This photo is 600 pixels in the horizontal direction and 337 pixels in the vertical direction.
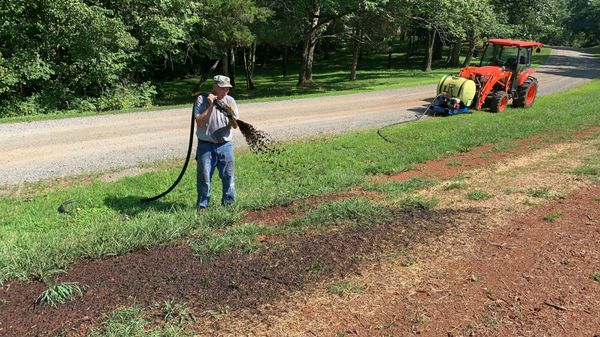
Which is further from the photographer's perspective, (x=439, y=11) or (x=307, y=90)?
(x=307, y=90)

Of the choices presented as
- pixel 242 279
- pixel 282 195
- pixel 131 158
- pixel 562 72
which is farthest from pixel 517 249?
pixel 562 72

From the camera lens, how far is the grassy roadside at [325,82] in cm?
2283

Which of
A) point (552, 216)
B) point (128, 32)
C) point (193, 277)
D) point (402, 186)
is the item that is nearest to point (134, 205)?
point (193, 277)

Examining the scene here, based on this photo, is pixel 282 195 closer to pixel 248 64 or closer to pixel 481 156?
pixel 481 156

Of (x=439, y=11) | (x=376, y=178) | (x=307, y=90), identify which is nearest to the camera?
(x=376, y=178)

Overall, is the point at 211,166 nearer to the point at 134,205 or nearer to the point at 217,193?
the point at 217,193

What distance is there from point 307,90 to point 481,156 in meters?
18.4

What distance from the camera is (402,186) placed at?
741cm

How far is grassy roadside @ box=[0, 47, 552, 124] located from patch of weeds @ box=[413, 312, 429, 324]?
13.1 metres

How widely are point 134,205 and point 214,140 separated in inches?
82.7

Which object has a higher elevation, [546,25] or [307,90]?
[546,25]

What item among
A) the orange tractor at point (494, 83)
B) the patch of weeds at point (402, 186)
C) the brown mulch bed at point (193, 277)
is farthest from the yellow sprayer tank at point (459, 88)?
the brown mulch bed at point (193, 277)

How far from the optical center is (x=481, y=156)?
31.8 feet

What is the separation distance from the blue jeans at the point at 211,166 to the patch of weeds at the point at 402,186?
2291mm
